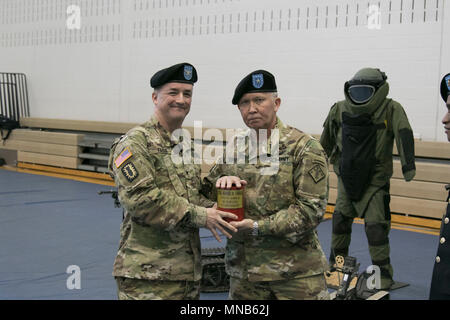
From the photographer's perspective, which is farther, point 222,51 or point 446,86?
point 222,51

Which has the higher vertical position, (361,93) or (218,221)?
(361,93)

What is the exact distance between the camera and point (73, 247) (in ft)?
18.5

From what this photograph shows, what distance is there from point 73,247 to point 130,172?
11.8ft

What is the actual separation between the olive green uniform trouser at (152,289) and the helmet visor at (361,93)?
2881 millimetres

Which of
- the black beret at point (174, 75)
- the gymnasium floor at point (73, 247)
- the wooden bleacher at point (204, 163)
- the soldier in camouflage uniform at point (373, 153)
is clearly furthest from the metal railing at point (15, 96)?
the black beret at point (174, 75)

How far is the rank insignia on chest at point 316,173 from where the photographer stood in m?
2.41

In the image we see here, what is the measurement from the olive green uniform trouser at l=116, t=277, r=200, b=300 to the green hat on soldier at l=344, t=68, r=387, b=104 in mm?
2881

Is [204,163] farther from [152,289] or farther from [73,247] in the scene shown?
[152,289]

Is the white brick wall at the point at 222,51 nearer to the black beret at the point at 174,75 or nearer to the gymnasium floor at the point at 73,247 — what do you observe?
the gymnasium floor at the point at 73,247

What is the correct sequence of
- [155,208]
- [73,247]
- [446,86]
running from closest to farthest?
[155,208], [446,86], [73,247]

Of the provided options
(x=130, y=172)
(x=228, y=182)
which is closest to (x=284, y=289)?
(x=228, y=182)

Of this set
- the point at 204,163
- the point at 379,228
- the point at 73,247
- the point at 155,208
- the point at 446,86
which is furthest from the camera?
the point at 204,163

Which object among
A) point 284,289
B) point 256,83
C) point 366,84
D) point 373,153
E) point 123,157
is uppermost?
point 366,84

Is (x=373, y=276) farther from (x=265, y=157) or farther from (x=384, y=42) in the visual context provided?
(x=384, y=42)
